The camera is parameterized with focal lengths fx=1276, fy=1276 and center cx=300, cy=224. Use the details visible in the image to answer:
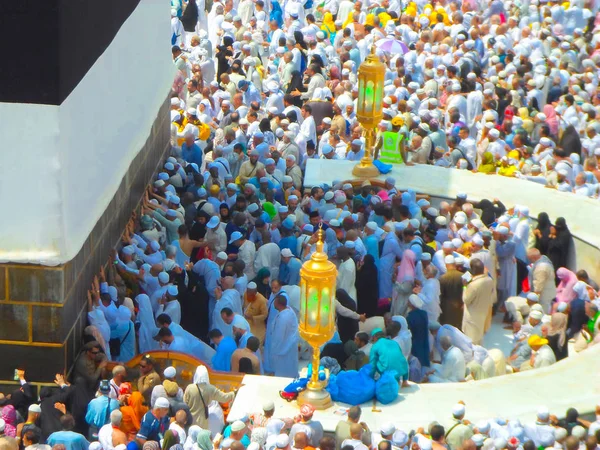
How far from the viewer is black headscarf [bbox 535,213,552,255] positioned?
52.6 ft

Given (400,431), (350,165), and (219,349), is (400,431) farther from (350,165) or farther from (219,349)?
(350,165)

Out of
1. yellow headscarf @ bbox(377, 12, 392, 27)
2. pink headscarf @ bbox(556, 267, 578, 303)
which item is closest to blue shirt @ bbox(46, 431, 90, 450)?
pink headscarf @ bbox(556, 267, 578, 303)

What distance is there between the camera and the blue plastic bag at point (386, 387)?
462 inches

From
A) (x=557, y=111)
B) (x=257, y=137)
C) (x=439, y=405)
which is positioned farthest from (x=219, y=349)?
(x=557, y=111)

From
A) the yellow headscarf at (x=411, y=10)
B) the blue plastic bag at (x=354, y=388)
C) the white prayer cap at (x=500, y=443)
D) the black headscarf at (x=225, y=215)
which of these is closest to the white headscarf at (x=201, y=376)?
the blue plastic bag at (x=354, y=388)

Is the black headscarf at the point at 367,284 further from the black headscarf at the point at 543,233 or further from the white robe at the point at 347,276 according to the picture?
the black headscarf at the point at 543,233

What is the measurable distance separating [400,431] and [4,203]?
4.30 metres

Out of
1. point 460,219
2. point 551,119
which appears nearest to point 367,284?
point 460,219

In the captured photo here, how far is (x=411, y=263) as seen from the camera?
1456 cm

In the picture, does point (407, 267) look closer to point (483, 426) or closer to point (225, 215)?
point (225, 215)

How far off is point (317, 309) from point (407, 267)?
323cm

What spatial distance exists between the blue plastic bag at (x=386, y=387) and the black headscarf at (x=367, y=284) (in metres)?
3.04

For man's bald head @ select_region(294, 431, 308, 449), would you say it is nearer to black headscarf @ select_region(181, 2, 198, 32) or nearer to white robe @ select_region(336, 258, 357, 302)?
white robe @ select_region(336, 258, 357, 302)

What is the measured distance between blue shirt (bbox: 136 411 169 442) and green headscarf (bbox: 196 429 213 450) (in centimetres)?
40
